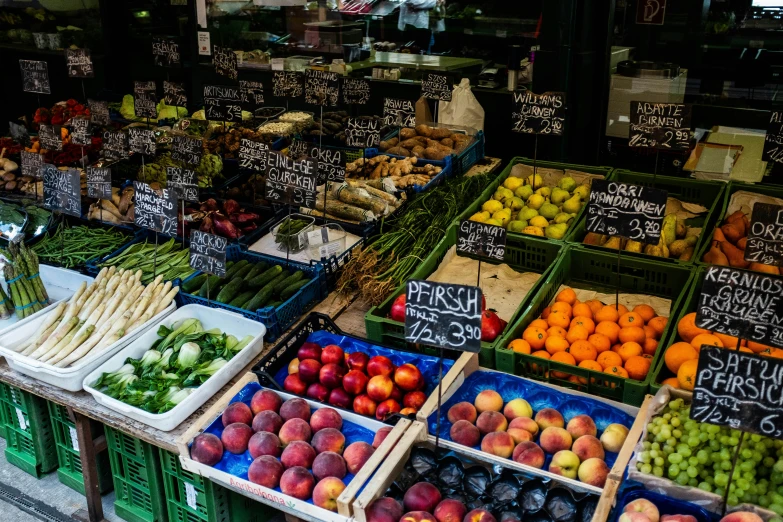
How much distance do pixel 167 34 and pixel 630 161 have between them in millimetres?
6070

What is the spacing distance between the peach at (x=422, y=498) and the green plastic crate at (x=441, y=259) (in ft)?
3.15

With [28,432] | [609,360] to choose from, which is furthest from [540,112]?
[28,432]

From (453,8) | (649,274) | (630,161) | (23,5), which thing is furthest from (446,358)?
(23,5)

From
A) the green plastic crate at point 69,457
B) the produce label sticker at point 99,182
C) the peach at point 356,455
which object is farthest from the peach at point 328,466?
the produce label sticker at point 99,182

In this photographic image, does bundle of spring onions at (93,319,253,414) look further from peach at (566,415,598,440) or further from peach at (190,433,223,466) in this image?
peach at (566,415,598,440)

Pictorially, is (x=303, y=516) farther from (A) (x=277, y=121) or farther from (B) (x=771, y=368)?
(A) (x=277, y=121)

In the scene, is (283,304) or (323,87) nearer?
(283,304)

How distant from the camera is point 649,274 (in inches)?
168

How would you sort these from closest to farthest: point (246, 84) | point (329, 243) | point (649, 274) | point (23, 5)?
point (649, 274) < point (329, 243) < point (246, 84) < point (23, 5)

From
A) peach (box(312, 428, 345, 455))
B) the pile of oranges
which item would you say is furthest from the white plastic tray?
the pile of oranges

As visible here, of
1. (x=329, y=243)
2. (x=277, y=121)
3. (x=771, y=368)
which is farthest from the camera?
(x=277, y=121)

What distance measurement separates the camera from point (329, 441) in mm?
3123

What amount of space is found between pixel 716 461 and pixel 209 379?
7.50ft

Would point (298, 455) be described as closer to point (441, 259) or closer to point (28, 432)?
point (441, 259)
